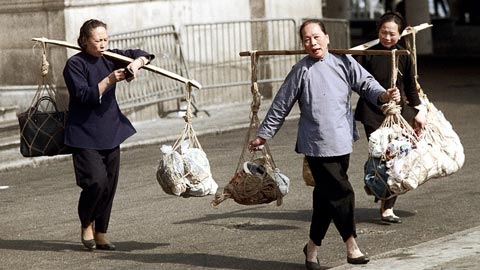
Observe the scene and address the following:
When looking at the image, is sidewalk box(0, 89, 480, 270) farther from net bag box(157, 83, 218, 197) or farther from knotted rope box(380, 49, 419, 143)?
net bag box(157, 83, 218, 197)

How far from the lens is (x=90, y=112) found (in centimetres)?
1038

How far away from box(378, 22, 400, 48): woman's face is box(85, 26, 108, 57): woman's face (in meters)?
2.15

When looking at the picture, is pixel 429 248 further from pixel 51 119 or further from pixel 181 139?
pixel 51 119

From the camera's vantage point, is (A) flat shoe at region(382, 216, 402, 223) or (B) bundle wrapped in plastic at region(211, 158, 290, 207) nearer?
(B) bundle wrapped in plastic at region(211, 158, 290, 207)

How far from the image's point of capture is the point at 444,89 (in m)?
23.2

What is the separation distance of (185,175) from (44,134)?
1.24 meters

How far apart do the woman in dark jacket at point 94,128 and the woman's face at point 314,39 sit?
1486 millimetres

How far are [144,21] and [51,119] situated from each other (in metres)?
8.89

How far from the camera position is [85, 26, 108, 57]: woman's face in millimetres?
10320

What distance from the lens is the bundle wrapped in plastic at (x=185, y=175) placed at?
9.94m

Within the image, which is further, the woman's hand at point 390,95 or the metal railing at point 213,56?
the metal railing at point 213,56

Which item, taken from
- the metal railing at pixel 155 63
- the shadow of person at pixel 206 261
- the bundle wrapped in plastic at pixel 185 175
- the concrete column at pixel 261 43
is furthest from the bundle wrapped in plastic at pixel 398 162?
the concrete column at pixel 261 43

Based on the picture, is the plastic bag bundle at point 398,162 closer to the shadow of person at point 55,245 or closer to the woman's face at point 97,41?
the shadow of person at point 55,245

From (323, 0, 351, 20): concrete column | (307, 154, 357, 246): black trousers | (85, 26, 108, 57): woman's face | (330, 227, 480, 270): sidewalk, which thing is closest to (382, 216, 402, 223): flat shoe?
(330, 227, 480, 270): sidewalk
